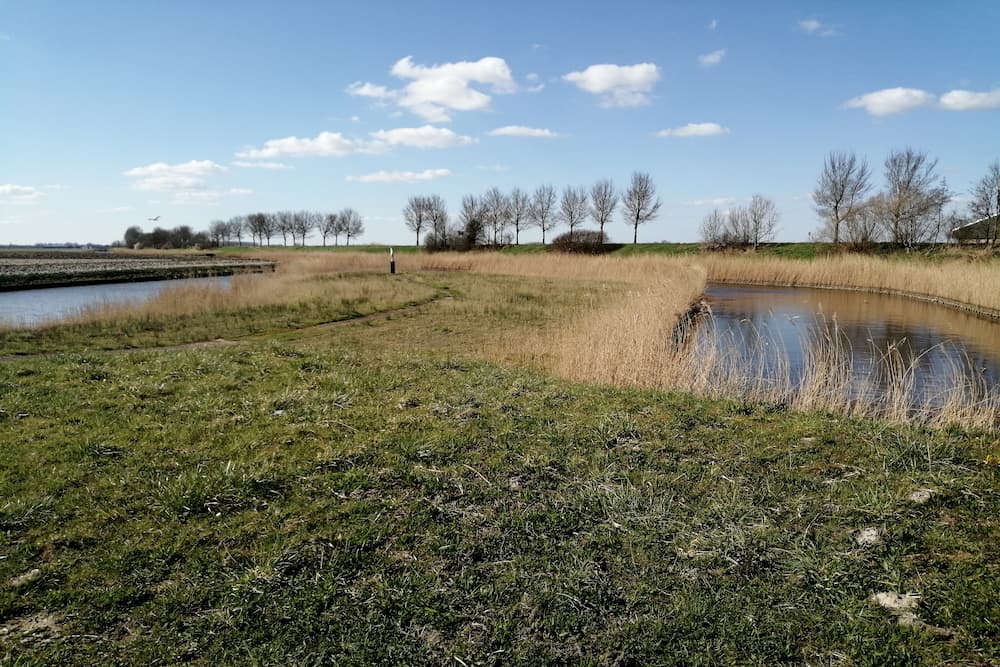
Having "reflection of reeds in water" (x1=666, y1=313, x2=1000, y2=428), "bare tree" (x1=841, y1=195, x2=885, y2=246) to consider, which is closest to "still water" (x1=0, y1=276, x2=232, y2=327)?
"reflection of reeds in water" (x1=666, y1=313, x2=1000, y2=428)

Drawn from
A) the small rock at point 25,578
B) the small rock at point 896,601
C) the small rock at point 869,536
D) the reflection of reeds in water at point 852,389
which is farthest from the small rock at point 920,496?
the small rock at point 25,578

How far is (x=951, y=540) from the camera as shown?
3.29 metres

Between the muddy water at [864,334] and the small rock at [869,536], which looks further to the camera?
the muddy water at [864,334]

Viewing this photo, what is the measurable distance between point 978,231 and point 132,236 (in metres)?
110

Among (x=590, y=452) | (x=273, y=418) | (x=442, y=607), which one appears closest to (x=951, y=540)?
(x=590, y=452)

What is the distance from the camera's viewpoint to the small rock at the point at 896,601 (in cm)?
276

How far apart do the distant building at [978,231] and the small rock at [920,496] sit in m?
48.1

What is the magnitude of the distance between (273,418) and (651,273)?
24780 millimetres

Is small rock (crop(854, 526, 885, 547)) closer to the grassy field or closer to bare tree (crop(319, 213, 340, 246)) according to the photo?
the grassy field

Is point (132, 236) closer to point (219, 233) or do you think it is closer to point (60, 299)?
point (219, 233)

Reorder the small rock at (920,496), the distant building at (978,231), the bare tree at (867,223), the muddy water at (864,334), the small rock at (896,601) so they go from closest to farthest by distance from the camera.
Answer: the small rock at (896,601) < the small rock at (920,496) < the muddy water at (864,334) < the distant building at (978,231) < the bare tree at (867,223)

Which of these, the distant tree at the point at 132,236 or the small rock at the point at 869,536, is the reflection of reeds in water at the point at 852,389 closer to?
the small rock at the point at 869,536

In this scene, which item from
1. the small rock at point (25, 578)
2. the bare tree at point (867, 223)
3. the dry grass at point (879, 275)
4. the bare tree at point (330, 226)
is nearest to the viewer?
the small rock at point (25, 578)

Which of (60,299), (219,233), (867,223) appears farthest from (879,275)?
(219,233)
